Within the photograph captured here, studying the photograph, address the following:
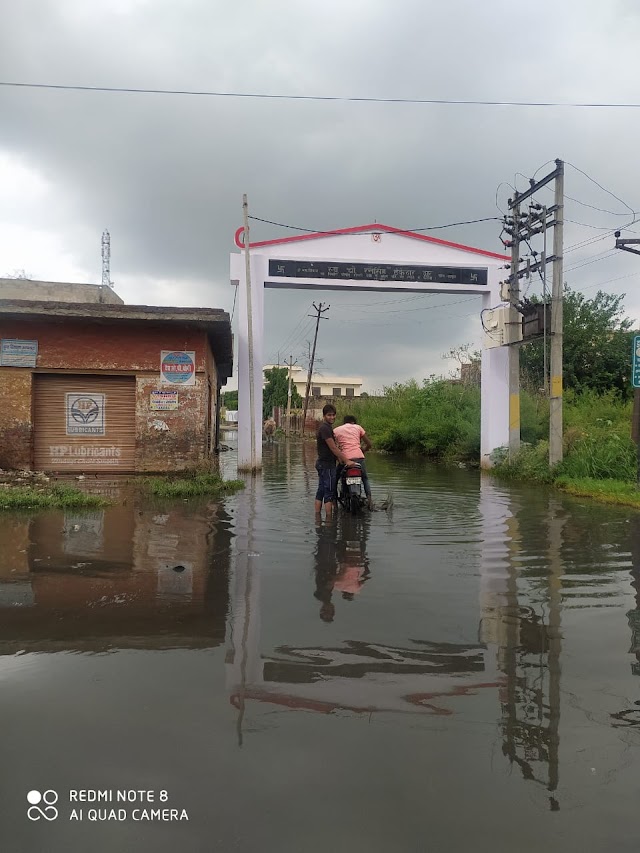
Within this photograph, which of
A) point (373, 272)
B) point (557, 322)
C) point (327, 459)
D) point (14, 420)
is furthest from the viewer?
point (373, 272)

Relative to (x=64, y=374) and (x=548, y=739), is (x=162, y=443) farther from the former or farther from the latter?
(x=548, y=739)

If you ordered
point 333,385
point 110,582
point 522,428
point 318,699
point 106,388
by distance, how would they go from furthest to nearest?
point 333,385 < point 522,428 < point 106,388 < point 110,582 < point 318,699

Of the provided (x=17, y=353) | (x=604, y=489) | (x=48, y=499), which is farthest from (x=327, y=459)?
(x=17, y=353)

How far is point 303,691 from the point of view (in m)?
3.69

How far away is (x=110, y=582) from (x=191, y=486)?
709 cm

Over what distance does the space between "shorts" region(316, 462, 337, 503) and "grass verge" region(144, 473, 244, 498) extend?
3240 millimetres

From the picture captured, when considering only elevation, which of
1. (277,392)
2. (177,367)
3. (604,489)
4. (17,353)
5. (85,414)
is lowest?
(604,489)

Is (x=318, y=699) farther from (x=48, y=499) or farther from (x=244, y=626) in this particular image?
(x=48, y=499)

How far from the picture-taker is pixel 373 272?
20.1 meters

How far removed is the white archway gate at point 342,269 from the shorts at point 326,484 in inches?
349

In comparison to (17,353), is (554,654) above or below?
below

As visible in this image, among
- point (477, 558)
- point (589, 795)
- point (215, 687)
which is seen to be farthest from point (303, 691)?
point (477, 558)

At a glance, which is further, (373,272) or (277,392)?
(277,392)

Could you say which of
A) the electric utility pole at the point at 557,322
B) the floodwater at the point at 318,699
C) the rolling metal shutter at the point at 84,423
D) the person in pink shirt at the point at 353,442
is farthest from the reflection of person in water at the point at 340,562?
the electric utility pole at the point at 557,322
